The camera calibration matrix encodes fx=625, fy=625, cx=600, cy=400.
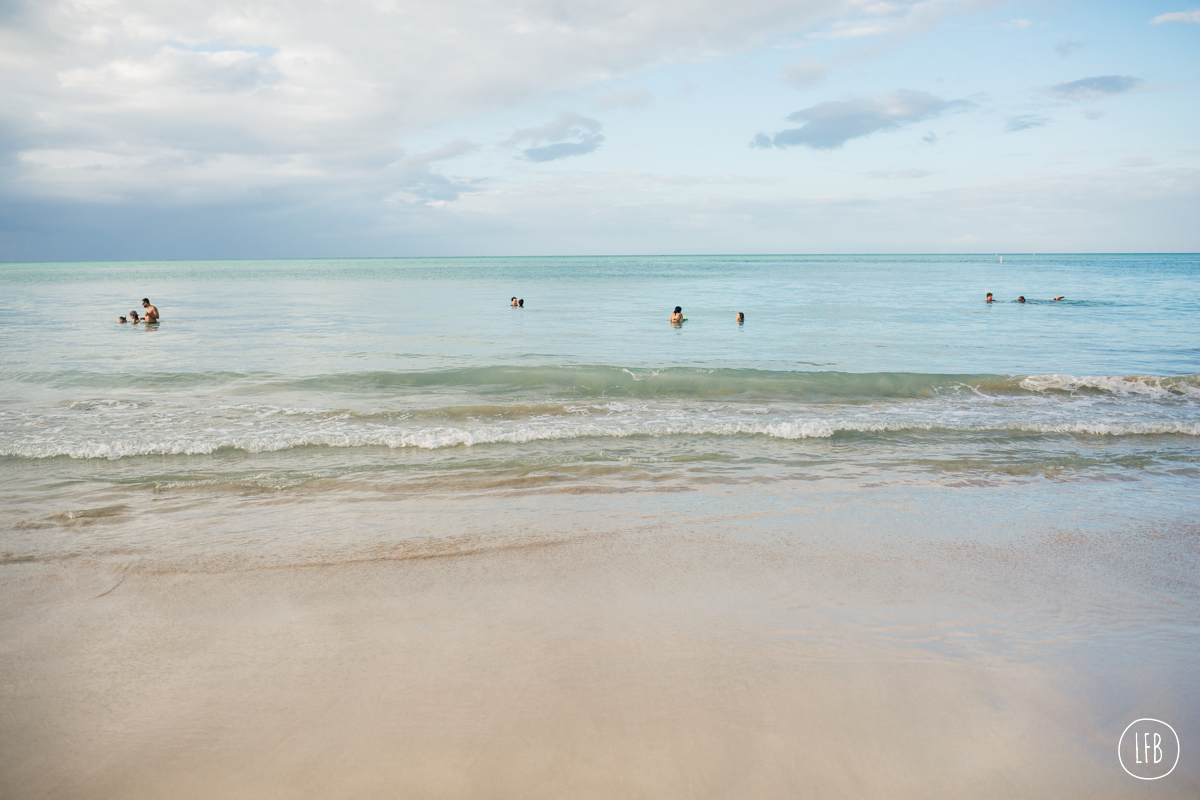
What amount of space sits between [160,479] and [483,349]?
1124 cm

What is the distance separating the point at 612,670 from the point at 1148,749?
262cm

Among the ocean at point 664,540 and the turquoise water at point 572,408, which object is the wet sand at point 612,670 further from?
the turquoise water at point 572,408

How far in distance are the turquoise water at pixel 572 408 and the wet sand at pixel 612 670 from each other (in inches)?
75.5

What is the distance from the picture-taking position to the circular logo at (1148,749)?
9.45ft

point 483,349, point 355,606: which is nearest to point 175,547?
point 355,606

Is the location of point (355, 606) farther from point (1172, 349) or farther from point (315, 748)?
point (1172, 349)

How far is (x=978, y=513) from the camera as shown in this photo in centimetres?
612

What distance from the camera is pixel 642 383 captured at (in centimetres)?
1351

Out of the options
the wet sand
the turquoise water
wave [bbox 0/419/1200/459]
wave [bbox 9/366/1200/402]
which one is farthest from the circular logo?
wave [bbox 9/366/1200/402]

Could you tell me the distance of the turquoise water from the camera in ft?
24.3

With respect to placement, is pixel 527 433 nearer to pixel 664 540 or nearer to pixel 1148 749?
pixel 664 540

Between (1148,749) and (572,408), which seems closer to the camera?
(1148,749)

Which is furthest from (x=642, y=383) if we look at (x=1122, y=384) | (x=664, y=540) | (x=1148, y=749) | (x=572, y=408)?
(x=1148, y=749)

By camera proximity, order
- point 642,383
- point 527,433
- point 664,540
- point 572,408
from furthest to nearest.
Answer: point 642,383, point 572,408, point 527,433, point 664,540
